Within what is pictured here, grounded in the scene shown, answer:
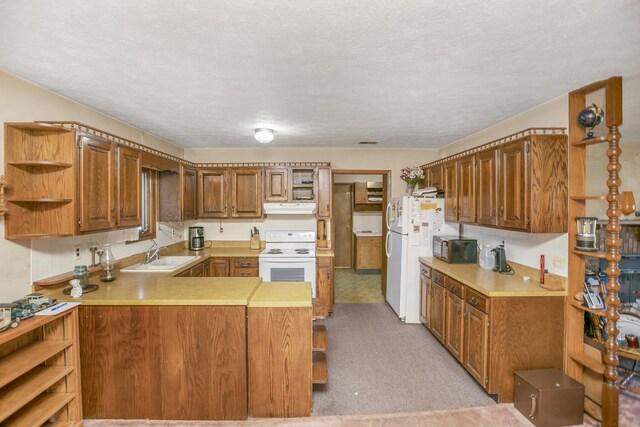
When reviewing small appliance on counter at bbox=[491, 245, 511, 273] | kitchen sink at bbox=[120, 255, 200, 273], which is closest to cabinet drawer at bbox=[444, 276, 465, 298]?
small appliance on counter at bbox=[491, 245, 511, 273]

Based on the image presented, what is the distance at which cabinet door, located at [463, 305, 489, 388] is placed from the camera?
2.35 meters

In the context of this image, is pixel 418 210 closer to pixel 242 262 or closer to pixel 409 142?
pixel 409 142

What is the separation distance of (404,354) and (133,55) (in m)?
3.44

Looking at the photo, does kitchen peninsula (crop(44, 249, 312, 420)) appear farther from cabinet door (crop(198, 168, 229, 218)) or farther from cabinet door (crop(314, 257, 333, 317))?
cabinet door (crop(198, 168, 229, 218))

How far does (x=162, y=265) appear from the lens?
3395mm

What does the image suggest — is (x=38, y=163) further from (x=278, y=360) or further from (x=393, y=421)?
(x=393, y=421)

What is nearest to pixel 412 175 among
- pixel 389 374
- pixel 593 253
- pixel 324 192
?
pixel 324 192

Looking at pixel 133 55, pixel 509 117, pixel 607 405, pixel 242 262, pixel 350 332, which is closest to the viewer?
pixel 133 55

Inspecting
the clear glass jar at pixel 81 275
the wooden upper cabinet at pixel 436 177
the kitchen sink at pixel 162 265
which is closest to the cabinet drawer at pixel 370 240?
the wooden upper cabinet at pixel 436 177

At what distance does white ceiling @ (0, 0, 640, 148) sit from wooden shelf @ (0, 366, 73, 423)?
199cm

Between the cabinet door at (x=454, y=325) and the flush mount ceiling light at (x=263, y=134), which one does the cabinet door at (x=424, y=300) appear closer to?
the cabinet door at (x=454, y=325)

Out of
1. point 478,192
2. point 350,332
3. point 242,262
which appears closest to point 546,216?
point 478,192

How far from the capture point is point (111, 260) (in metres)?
2.59

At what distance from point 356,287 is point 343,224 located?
1965mm
